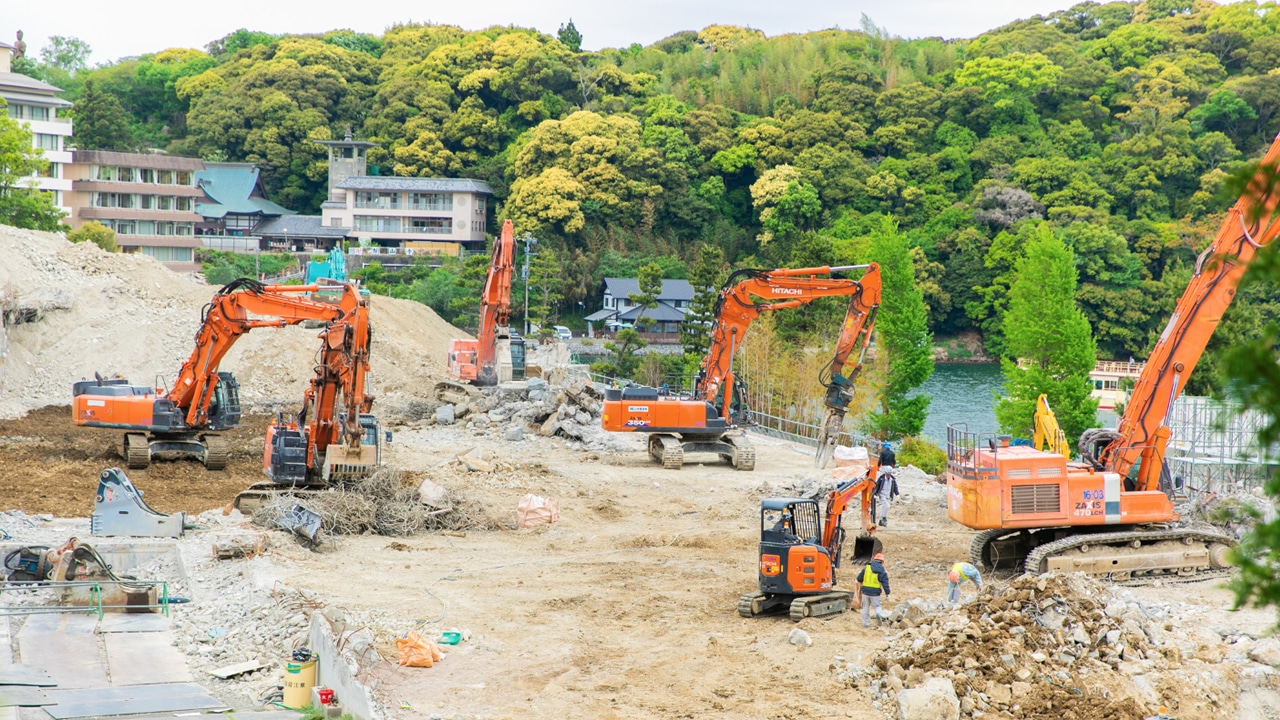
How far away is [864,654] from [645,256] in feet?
174

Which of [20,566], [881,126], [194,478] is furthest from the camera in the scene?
[881,126]

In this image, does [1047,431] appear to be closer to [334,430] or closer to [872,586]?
[872,586]

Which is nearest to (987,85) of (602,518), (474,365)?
(474,365)

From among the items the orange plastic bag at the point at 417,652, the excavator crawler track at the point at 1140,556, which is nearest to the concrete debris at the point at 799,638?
the orange plastic bag at the point at 417,652

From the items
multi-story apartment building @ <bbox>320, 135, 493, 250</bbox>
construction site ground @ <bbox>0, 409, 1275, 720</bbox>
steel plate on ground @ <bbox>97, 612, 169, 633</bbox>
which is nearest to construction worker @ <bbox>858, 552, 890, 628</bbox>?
construction site ground @ <bbox>0, 409, 1275, 720</bbox>

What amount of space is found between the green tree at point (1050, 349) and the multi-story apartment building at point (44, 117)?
154ft

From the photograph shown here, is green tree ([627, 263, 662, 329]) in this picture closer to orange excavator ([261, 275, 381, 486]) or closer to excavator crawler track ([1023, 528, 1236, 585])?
orange excavator ([261, 275, 381, 486])

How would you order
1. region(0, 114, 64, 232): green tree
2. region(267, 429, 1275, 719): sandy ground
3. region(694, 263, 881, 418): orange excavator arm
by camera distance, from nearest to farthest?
region(267, 429, 1275, 719): sandy ground, region(694, 263, 881, 418): orange excavator arm, region(0, 114, 64, 232): green tree

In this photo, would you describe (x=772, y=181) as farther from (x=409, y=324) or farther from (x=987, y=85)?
(x=409, y=324)

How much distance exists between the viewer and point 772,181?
214 feet

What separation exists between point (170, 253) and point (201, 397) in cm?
4578

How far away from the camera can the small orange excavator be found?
13.9 m

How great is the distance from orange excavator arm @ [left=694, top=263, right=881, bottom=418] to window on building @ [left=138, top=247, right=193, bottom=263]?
47.2 meters

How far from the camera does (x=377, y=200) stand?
70125 mm
